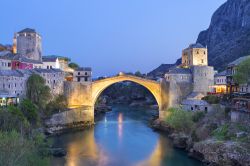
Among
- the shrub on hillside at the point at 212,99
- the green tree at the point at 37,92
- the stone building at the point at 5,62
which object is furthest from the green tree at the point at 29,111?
the shrub on hillside at the point at 212,99

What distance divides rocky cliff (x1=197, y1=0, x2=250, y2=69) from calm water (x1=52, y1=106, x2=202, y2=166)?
140 feet

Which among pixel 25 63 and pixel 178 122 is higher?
pixel 25 63

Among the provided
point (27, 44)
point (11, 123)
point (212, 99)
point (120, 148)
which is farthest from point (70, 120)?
point (11, 123)

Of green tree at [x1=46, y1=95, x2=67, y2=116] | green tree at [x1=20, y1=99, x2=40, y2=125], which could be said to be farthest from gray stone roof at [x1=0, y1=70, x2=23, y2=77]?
green tree at [x1=20, y1=99, x2=40, y2=125]

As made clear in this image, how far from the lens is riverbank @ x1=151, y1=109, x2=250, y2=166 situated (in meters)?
22.1

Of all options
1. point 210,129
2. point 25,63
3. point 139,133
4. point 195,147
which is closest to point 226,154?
point 195,147

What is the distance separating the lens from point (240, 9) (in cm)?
9456

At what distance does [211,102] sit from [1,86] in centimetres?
2050

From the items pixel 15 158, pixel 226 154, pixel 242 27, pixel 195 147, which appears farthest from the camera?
pixel 242 27

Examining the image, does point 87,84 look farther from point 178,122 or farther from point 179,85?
point 178,122

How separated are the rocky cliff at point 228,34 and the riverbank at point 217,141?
4740cm

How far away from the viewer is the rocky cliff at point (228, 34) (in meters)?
Answer: 81.0

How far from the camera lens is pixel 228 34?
3748 inches

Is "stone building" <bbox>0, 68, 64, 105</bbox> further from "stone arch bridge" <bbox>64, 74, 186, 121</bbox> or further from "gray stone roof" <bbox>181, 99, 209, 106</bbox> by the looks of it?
"gray stone roof" <bbox>181, 99, 209, 106</bbox>
